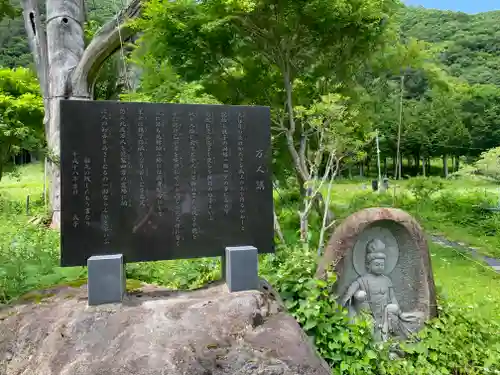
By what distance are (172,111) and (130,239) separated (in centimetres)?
117

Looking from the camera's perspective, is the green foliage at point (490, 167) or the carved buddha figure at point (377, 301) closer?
the carved buddha figure at point (377, 301)

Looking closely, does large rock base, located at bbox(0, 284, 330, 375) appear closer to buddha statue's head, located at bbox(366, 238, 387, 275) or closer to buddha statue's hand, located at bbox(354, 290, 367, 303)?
buddha statue's hand, located at bbox(354, 290, 367, 303)

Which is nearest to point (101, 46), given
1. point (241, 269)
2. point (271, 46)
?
point (271, 46)

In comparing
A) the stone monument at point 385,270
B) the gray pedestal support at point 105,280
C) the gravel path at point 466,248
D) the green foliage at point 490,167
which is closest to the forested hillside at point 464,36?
the green foliage at point 490,167

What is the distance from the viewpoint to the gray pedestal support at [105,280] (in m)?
3.25

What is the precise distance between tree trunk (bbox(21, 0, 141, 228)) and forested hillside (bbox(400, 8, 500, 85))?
95.9ft

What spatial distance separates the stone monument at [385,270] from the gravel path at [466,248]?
14.1ft

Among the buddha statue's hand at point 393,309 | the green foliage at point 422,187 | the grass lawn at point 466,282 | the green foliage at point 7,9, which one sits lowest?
the grass lawn at point 466,282

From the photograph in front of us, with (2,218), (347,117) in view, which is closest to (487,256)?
(347,117)

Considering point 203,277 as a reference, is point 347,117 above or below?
above

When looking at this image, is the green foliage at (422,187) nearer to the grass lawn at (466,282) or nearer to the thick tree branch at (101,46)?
the grass lawn at (466,282)

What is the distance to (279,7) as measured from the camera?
7.42 metres

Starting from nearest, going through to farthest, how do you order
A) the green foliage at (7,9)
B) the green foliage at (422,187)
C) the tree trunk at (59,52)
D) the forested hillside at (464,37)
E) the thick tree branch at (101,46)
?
the thick tree branch at (101,46) < the tree trunk at (59,52) < the green foliage at (7,9) < the green foliage at (422,187) < the forested hillside at (464,37)

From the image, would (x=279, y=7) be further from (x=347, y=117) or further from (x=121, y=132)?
(x=121, y=132)
